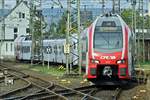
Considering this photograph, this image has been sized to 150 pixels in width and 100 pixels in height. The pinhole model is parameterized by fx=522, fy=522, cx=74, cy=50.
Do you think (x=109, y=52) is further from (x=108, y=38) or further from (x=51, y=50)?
(x=51, y=50)

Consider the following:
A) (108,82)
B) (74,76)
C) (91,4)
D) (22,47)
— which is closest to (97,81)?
(108,82)

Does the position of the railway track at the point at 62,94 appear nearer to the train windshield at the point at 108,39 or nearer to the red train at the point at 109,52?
the red train at the point at 109,52

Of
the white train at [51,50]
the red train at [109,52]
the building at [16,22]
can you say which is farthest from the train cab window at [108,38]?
the building at [16,22]

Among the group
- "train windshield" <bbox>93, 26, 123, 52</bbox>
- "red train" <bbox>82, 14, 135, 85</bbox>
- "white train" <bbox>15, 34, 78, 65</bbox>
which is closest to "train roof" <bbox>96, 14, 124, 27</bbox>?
"red train" <bbox>82, 14, 135, 85</bbox>

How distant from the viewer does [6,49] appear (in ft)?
300

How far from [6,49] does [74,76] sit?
63.5 m

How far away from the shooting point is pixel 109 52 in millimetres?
20641

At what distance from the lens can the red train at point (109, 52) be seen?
67.7 feet

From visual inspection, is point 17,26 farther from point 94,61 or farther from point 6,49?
point 94,61

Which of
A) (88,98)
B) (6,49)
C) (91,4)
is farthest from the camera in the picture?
(6,49)

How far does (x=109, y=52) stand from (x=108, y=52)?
0.04 m

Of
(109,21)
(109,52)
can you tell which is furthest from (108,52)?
(109,21)

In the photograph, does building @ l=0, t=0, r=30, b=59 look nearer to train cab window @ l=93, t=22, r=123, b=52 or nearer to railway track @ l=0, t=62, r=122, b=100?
train cab window @ l=93, t=22, r=123, b=52

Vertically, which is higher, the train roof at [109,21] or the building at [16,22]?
the building at [16,22]
